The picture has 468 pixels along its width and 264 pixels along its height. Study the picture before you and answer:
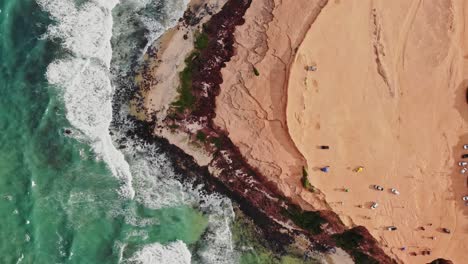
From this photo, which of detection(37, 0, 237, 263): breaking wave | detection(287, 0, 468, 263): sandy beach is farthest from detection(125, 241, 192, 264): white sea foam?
detection(287, 0, 468, 263): sandy beach

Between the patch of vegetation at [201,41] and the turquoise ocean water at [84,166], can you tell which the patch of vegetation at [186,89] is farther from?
the turquoise ocean water at [84,166]

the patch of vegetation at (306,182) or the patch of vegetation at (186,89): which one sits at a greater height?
the patch of vegetation at (186,89)

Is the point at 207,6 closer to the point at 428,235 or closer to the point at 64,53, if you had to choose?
the point at 64,53

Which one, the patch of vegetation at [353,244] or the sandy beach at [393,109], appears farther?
the patch of vegetation at [353,244]

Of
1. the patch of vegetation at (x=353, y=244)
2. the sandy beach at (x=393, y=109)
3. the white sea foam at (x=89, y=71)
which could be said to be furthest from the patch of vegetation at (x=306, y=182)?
the white sea foam at (x=89, y=71)

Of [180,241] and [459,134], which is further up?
[459,134]

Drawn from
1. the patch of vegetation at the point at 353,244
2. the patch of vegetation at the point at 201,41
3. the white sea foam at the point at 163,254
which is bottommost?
the white sea foam at the point at 163,254

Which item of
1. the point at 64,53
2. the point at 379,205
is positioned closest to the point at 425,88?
the point at 379,205
